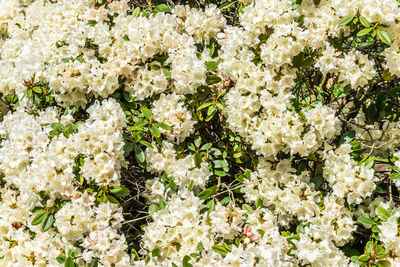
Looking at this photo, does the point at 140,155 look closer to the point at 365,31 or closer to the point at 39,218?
the point at 39,218

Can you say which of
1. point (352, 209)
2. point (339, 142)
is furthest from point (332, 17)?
point (352, 209)

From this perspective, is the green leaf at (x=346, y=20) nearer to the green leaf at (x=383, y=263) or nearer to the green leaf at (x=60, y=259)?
the green leaf at (x=383, y=263)

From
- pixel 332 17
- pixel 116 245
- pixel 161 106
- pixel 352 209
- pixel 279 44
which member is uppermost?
pixel 332 17

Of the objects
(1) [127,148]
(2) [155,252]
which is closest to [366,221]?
(2) [155,252]

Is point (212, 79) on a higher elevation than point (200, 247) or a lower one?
higher

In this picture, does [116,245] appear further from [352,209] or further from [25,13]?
[25,13]

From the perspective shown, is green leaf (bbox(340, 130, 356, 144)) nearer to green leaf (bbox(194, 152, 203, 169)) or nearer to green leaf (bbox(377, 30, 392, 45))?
green leaf (bbox(377, 30, 392, 45))

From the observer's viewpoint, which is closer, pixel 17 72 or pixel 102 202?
pixel 102 202

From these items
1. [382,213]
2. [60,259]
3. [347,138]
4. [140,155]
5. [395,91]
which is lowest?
[60,259]

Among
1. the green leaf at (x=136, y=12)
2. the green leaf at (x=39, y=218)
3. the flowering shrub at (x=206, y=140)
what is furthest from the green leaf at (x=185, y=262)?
the green leaf at (x=136, y=12)
